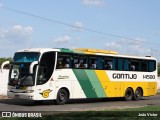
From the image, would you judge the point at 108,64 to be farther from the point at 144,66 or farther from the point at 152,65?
the point at 152,65

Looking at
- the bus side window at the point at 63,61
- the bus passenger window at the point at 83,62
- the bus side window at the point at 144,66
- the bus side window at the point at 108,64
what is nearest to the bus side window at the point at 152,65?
the bus side window at the point at 144,66

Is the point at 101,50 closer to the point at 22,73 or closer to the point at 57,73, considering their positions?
the point at 57,73

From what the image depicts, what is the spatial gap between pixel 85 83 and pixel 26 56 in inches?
170

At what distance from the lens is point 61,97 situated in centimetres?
2384

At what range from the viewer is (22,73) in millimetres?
22656

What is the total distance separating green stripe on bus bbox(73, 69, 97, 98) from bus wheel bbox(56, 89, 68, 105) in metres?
1.33

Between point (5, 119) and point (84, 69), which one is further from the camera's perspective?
point (84, 69)

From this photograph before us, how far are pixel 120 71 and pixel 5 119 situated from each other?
14.9 m

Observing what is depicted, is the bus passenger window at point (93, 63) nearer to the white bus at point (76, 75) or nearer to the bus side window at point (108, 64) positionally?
the white bus at point (76, 75)

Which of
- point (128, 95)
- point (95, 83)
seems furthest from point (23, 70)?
point (128, 95)

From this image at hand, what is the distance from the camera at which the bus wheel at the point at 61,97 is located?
23.7 metres

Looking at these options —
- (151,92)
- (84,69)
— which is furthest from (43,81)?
(151,92)

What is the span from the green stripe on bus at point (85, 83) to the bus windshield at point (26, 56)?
2918 mm

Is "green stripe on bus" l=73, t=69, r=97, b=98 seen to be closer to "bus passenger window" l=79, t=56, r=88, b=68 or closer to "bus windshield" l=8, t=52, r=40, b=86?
"bus passenger window" l=79, t=56, r=88, b=68
